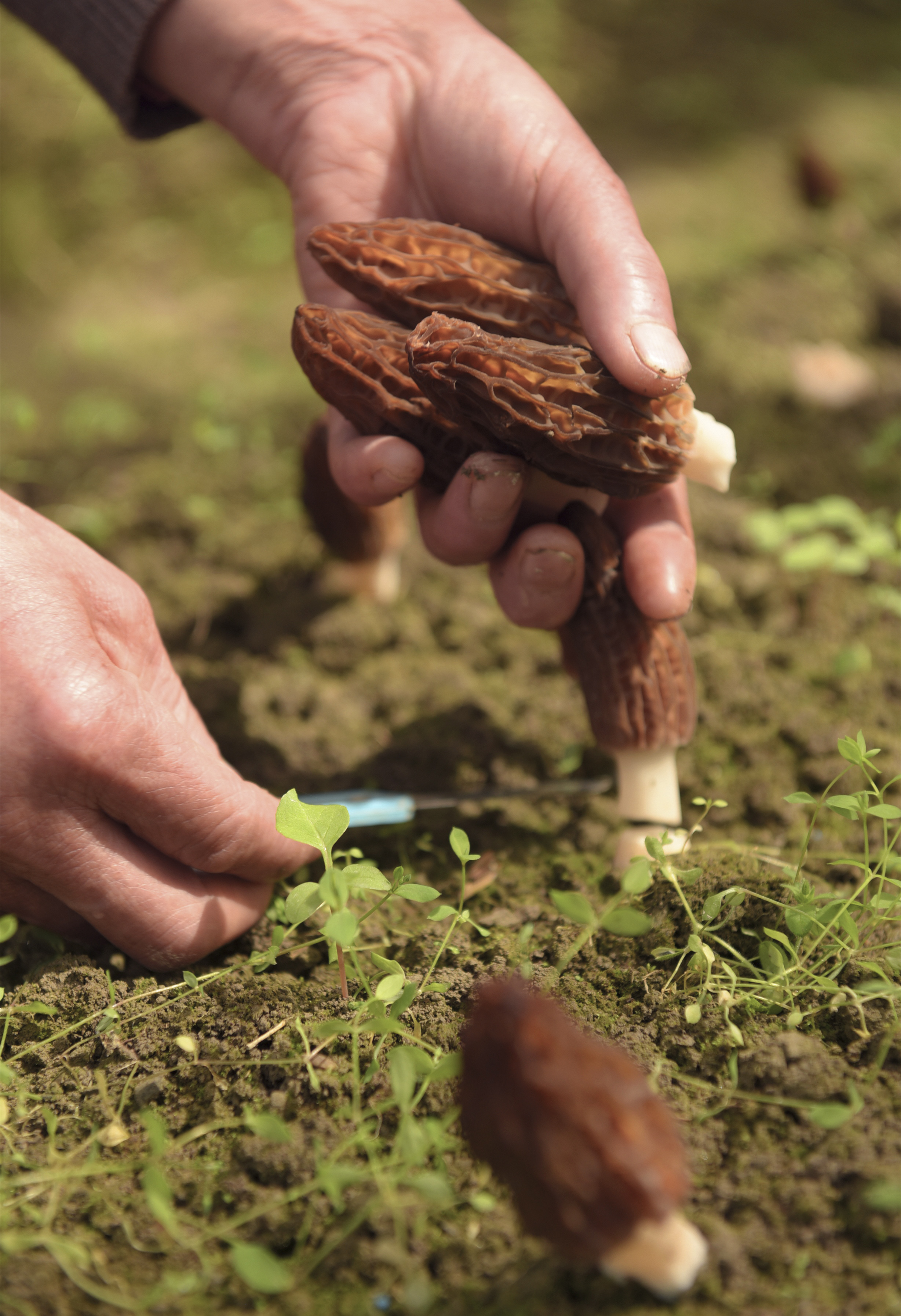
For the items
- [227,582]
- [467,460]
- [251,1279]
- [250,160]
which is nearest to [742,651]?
[467,460]

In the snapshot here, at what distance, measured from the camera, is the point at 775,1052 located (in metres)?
1.45

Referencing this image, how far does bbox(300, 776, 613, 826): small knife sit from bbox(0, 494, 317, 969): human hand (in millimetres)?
217

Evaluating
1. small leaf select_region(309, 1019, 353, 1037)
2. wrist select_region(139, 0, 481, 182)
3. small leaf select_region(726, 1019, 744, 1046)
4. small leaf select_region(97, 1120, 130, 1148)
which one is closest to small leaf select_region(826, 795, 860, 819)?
small leaf select_region(726, 1019, 744, 1046)

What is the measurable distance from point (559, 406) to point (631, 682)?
58 cm

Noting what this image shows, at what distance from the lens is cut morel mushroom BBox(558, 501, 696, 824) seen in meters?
1.97

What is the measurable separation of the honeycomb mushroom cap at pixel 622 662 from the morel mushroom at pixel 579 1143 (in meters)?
0.90

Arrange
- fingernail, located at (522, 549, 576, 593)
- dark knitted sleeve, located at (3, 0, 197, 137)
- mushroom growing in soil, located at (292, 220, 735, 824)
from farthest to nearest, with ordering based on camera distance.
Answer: dark knitted sleeve, located at (3, 0, 197, 137)
fingernail, located at (522, 549, 576, 593)
mushroom growing in soil, located at (292, 220, 735, 824)

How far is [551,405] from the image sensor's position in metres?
1.78

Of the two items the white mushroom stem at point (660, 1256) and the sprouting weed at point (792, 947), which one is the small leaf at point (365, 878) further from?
the white mushroom stem at point (660, 1256)

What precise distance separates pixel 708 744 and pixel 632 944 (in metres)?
0.80

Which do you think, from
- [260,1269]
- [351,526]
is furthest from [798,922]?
[351,526]

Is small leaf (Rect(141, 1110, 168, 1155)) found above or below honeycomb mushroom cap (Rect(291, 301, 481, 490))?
below

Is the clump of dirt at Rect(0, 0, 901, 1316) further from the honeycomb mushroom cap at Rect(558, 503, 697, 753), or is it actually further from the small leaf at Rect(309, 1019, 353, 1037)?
the honeycomb mushroom cap at Rect(558, 503, 697, 753)

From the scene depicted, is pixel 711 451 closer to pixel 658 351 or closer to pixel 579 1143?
pixel 658 351
